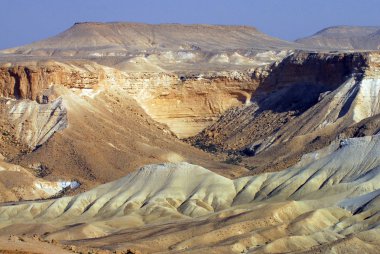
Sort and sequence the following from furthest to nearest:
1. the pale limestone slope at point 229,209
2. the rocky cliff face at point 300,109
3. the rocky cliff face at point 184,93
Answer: the rocky cliff face at point 184,93
the rocky cliff face at point 300,109
the pale limestone slope at point 229,209

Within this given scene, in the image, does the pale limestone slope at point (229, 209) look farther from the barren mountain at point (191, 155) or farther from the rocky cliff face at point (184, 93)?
the rocky cliff face at point (184, 93)

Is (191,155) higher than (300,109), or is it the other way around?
(300,109)

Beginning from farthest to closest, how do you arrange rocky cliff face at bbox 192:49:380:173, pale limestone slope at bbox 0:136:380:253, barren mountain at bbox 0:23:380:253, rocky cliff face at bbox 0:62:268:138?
1. rocky cliff face at bbox 0:62:268:138
2. rocky cliff face at bbox 192:49:380:173
3. barren mountain at bbox 0:23:380:253
4. pale limestone slope at bbox 0:136:380:253

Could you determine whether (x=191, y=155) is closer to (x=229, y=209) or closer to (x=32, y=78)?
(x=32, y=78)

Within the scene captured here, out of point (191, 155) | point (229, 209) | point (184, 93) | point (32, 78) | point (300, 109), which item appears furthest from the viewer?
point (184, 93)

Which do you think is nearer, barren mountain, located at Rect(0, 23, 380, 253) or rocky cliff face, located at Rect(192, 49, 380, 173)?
barren mountain, located at Rect(0, 23, 380, 253)

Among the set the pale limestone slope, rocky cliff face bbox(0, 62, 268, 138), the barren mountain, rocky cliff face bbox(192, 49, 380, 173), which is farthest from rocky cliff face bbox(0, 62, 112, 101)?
the pale limestone slope

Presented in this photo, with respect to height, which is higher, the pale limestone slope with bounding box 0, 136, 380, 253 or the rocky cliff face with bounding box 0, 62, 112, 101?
the rocky cliff face with bounding box 0, 62, 112, 101

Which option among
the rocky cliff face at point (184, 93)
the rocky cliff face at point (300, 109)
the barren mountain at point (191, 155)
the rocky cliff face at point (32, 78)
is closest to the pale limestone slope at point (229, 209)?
the barren mountain at point (191, 155)

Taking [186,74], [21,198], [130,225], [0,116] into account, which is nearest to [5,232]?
[130,225]

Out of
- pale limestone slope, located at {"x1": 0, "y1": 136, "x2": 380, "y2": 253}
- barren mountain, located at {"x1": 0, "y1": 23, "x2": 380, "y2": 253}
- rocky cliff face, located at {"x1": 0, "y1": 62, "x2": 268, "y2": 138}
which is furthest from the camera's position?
rocky cliff face, located at {"x1": 0, "y1": 62, "x2": 268, "y2": 138}

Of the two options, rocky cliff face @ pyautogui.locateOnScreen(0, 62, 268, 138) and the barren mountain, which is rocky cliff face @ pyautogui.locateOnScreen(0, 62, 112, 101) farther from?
rocky cliff face @ pyautogui.locateOnScreen(0, 62, 268, 138)

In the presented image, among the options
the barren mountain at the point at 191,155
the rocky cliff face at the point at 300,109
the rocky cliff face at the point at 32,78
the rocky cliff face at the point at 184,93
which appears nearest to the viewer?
the barren mountain at the point at 191,155

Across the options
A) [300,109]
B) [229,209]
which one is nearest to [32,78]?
[300,109]
